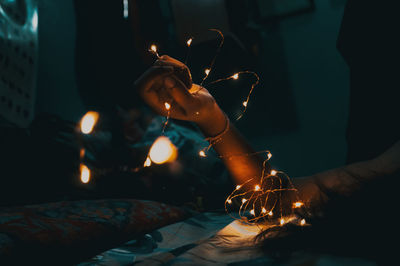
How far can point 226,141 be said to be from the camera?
37.9 inches

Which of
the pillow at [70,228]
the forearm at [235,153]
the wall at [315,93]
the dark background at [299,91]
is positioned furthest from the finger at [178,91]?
the wall at [315,93]

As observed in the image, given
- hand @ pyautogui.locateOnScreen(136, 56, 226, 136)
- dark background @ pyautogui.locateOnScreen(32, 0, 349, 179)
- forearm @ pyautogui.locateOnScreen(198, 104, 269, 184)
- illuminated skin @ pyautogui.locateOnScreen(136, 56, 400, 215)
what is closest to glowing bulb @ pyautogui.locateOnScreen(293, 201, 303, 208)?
illuminated skin @ pyautogui.locateOnScreen(136, 56, 400, 215)

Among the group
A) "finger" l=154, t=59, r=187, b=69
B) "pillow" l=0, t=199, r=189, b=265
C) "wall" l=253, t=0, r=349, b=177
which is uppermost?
"wall" l=253, t=0, r=349, b=177

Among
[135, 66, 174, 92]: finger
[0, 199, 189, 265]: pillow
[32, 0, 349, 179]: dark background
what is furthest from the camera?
[32, 0, 349, 179]: dark background

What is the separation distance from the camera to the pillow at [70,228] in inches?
25.0

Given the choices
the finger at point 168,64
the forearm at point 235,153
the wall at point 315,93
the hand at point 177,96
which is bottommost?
the forearm at point 235,153

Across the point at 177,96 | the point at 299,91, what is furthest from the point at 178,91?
the point at 299,91

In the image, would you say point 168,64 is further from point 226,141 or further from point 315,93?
point 315,93

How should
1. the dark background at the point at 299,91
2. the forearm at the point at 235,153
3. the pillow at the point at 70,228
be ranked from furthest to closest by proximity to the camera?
1. the dark background at the point at 299,91
2. the forearm at the point at 235,153
3. the pillow at the point at 70,228

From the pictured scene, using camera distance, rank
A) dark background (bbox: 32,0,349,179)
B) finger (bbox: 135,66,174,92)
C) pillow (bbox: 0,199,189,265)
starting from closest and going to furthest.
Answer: pillow (bbox: 0,199,189,265) < finger (bbox: 135,66,174,92) < dark background (bbox: 32,0,349,179)

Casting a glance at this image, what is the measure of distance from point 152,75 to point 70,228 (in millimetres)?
459

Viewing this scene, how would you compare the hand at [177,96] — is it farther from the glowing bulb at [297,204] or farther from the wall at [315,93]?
the wall at [315,93]

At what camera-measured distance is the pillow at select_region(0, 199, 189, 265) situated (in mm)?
635

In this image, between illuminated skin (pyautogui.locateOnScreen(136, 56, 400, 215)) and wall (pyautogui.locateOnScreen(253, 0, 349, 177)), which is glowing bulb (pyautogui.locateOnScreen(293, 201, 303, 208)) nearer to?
illuminated skin (pyautogui.locateOnScreen(136, 56, 400, 215))
